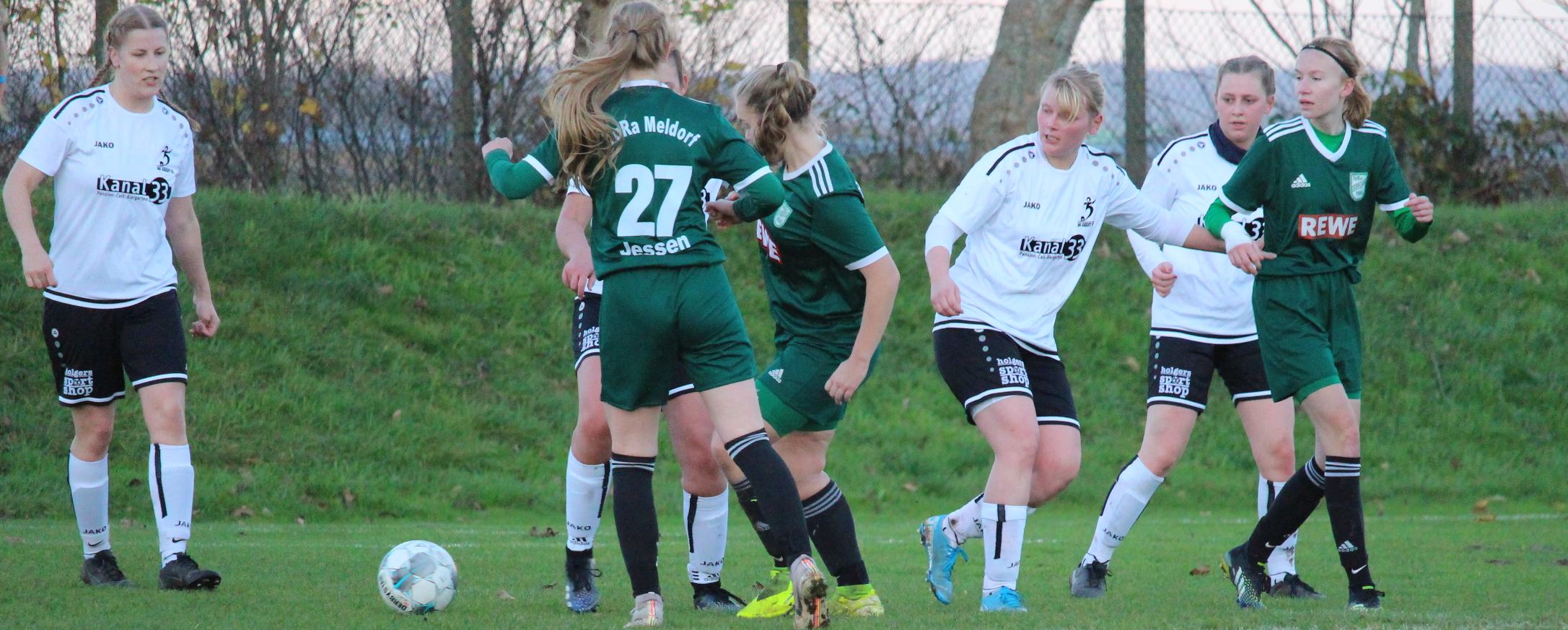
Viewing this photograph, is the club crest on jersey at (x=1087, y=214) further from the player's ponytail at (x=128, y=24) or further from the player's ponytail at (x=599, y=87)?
the player's ponytail at (x=128, y=24)

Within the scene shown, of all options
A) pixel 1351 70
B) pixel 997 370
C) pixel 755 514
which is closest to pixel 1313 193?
pixel 1351 70

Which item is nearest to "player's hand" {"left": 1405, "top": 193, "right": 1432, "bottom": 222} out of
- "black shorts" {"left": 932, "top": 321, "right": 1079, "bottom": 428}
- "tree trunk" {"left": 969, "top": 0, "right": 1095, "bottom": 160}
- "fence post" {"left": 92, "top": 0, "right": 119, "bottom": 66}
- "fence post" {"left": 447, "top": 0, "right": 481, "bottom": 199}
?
"black shorts" {"left": 932, "top": 321, "right": 1079, "bottom": 428}

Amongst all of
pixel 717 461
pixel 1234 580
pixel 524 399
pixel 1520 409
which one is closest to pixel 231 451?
pixel 524 399

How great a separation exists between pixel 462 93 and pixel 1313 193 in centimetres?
Result: 907

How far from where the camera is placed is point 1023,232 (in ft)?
17.1

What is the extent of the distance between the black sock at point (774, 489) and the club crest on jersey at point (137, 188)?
2636 mm

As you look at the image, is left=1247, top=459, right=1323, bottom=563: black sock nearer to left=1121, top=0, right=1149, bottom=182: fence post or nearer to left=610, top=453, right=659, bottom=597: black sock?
left=610, top=453, right=659, bottom=597: black sock

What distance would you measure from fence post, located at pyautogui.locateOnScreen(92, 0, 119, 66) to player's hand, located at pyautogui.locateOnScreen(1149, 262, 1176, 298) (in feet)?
29.2

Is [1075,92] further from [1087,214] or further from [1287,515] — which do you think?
[1287,515]

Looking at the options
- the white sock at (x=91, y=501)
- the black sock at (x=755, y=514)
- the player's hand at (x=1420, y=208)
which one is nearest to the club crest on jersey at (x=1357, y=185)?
the player's hand at (x=1420, y=208)

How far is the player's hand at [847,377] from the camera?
182 inches

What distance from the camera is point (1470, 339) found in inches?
500

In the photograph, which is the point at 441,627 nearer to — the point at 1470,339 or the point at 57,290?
the point at 57,290

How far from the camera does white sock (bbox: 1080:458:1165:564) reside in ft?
19.2
